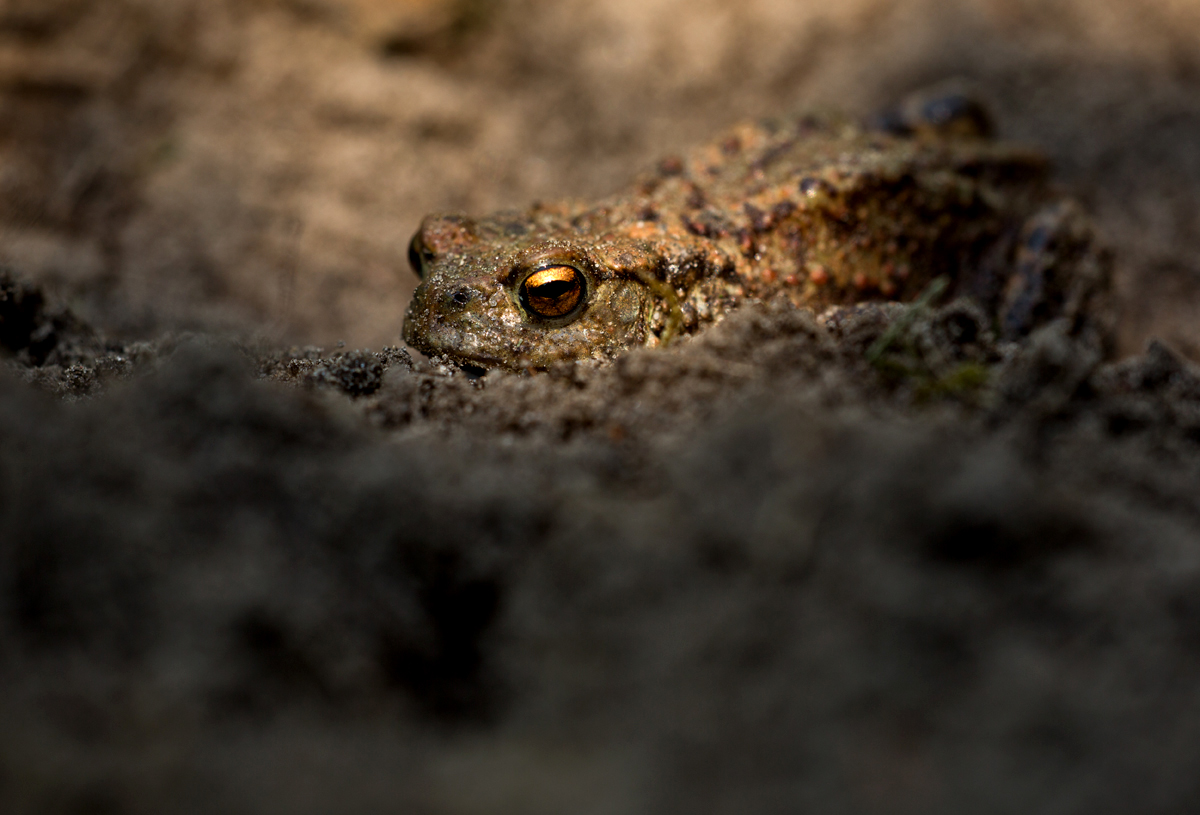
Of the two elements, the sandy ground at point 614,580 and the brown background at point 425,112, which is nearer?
the sandy ground at point 614,580

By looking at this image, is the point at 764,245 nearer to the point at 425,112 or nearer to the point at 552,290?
the point at 552,290

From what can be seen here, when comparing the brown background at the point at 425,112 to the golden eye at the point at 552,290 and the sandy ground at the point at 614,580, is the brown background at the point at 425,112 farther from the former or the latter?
the sandy ground at the point at 614,580

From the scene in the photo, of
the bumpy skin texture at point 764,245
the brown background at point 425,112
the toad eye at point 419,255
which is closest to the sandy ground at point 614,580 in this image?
the bumpy skin texture at point 764,245

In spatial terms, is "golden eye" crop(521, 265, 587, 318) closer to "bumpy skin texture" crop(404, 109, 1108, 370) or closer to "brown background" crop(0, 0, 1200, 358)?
"bumpy skin texture" crop(404, 109, 1108, 370)

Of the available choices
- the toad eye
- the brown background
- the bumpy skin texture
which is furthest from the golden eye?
the brown background

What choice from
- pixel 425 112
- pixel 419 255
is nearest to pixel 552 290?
pixel 419 255
